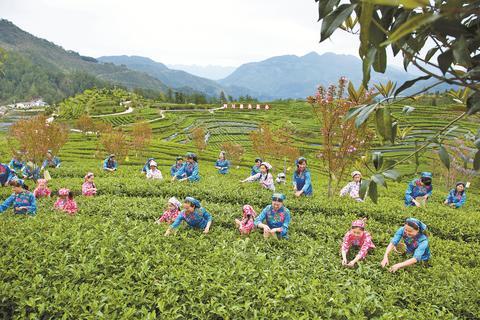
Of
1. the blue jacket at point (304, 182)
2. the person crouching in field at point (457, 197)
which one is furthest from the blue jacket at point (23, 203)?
the person crouching in field at point (457, 197)

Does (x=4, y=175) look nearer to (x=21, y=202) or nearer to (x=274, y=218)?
(x=21, y=202)

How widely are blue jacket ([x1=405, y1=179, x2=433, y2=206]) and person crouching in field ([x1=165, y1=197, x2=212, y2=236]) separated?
7.10m

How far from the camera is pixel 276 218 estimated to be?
7.40m

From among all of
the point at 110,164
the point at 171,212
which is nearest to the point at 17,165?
the point at 110,164

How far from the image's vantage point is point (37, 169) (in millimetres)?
14508

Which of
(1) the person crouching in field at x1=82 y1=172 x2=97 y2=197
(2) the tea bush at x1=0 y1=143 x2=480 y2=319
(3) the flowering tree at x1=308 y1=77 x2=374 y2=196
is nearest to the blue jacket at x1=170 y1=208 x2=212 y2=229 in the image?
(2) the tea bush at x1=0 y1=143 x2=480 y2=319

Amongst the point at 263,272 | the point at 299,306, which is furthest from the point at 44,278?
the point at 299,306

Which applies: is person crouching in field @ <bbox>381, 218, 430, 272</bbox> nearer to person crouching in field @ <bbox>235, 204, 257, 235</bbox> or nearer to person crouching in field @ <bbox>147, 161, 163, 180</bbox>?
person crouching in field @ <bbox>235, 204, 257, 235</bbox>

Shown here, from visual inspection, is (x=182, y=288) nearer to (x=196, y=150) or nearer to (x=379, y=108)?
(x=379, y=108)

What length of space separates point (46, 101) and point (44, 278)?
141m

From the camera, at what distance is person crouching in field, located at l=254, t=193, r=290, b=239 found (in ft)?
23.5

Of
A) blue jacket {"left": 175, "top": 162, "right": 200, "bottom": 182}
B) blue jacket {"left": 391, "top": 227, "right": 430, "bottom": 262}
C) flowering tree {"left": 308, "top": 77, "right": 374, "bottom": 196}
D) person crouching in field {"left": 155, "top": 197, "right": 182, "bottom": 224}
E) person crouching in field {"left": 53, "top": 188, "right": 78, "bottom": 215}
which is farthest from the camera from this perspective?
blue jacket {"left": 175, "top": 162, "right": 200, "bottom": 182}

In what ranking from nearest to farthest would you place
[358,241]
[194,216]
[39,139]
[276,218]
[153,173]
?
[358,241] → [194,216] → [276,218] → [153,173] → [39,139]

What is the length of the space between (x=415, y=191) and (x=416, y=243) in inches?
212
